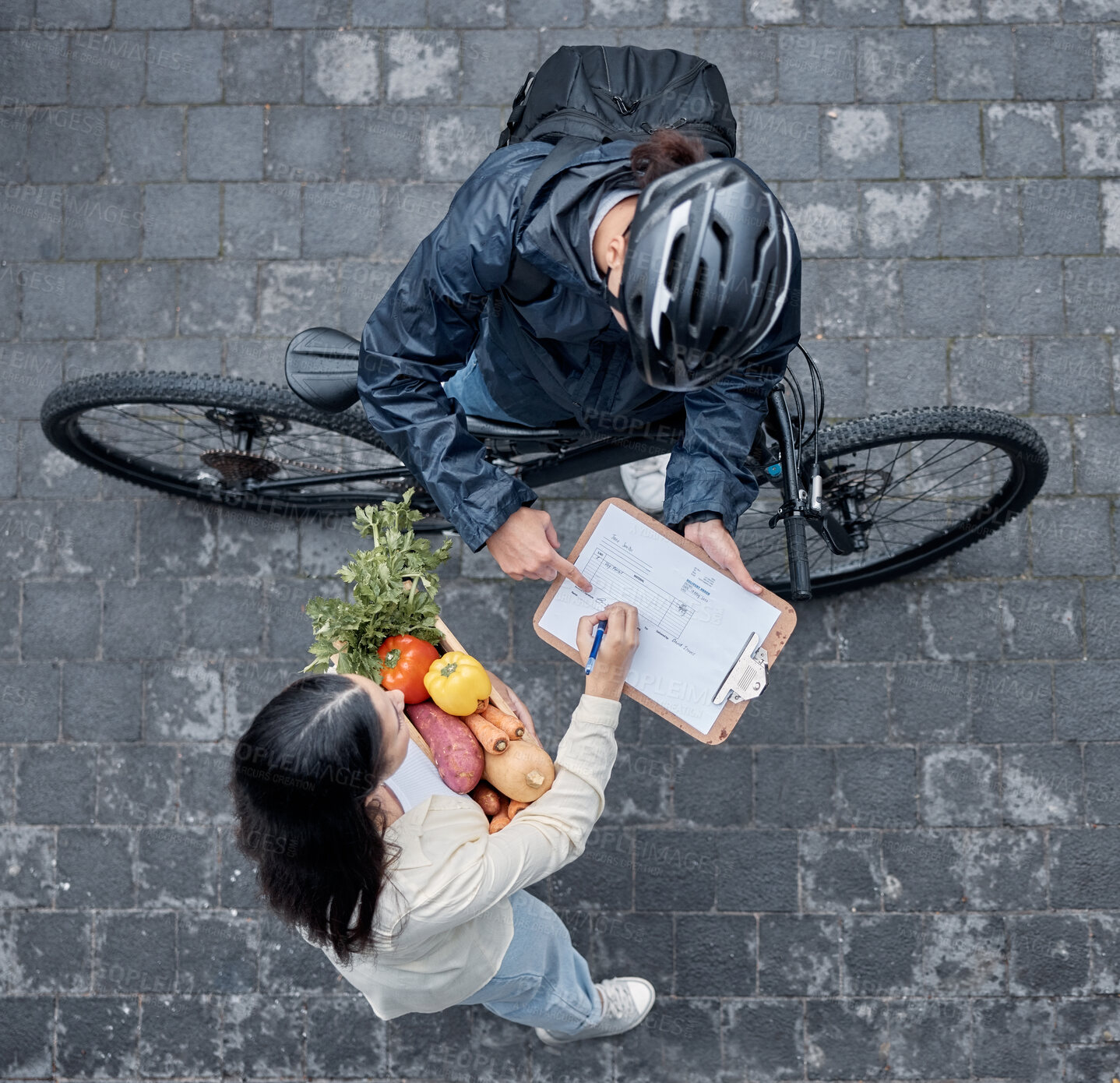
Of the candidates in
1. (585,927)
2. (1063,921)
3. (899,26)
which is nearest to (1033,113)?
(899,26)

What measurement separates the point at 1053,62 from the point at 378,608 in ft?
13.6

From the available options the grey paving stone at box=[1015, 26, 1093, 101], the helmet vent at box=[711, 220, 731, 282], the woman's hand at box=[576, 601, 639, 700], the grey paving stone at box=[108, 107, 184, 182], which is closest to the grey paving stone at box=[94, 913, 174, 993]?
the woman's hand at box=[576, 601, 639, 700]

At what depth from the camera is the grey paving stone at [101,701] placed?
14.9 ft

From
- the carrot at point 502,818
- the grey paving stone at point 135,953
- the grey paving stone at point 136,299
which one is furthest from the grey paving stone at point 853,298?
the grey paving stone at point 135,953

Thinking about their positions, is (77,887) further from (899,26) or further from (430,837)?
(899,26)

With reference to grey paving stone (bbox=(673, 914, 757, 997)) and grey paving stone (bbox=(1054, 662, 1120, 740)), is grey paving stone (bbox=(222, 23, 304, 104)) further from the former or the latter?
grey paving stone (bbox=(1054, 662, 1120, 740))

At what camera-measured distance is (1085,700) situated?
443 centimetres

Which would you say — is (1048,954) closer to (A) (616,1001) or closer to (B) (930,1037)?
(B) (930,1037)

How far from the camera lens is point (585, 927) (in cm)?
439

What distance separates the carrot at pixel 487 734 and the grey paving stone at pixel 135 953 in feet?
8.11

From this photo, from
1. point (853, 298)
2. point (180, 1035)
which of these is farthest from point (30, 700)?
point (853, 298)

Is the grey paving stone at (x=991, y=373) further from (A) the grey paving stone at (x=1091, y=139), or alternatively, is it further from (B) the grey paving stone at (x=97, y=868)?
(B) the grey paving stone at (x=97, y=868)

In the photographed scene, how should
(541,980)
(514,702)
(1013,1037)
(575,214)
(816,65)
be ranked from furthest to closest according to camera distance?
(816,65) → (1013,1037) → (541,980) → (514,702) → (575,214)

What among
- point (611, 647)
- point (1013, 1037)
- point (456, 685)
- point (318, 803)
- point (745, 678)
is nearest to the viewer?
point (318, 803)
